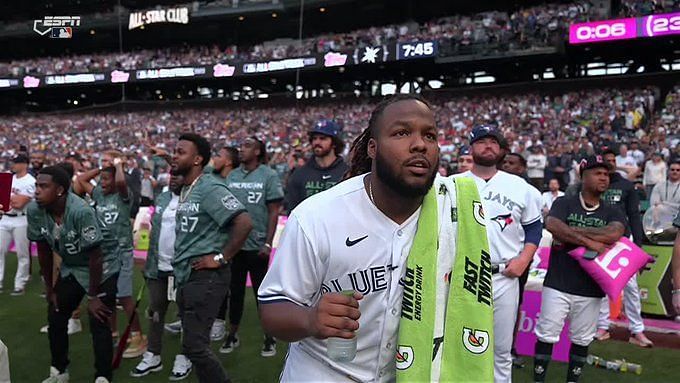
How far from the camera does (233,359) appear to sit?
5590 mm

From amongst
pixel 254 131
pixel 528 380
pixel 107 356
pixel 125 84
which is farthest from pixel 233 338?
pixel 125 84

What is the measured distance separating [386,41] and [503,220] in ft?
87.4

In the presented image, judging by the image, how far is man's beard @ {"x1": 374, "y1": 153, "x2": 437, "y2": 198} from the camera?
1.96 m

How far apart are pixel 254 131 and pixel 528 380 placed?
24.6 m

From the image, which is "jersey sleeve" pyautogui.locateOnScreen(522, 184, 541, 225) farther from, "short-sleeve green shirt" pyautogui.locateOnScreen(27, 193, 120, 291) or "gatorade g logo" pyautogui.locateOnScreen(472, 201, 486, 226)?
"short-sleeve green shirt" pyautogui.locateOnScreen(27, 193, 120, 291)

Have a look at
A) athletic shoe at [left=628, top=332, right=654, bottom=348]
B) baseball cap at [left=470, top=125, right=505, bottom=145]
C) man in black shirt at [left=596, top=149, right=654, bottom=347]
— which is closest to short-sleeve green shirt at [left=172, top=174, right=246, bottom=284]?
baseball cap at [left=470, top=125, right=505, bottom=145]

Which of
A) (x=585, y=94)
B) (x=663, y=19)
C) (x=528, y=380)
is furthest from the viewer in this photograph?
(x=585, y=94)

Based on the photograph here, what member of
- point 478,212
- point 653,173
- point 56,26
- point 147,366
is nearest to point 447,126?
point 653,173

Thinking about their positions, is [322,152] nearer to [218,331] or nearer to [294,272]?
[218,331]

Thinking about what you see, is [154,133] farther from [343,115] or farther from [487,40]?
[487,40]

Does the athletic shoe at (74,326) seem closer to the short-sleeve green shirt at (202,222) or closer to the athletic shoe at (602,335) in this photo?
the short-sleeve green shirt at (202,222)

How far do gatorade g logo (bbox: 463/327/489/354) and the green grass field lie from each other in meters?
3.42

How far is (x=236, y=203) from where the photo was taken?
4.18 metres

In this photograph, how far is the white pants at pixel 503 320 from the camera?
4.07 metres
